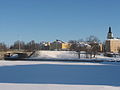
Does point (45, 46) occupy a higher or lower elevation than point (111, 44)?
lower

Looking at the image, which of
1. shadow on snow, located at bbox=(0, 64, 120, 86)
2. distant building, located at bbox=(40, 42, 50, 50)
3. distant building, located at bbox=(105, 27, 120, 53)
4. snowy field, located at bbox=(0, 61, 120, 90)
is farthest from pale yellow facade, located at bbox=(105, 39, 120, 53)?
snowy field, located at bbox=(0, 61, 120, 90)

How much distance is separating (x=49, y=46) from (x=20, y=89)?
14462 cm

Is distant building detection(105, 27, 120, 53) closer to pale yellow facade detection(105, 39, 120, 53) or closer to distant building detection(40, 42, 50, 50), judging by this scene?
pale yellow facade detection(105, 39, 120, 53)

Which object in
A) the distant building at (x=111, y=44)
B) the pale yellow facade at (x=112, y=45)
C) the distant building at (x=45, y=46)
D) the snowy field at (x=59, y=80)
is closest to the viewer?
the snowy field at (x=59, y=80)

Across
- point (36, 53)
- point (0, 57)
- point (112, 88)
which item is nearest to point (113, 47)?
point (36, 53)

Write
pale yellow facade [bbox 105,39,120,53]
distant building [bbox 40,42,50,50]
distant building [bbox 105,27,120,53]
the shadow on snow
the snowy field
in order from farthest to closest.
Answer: distant building [bbox 40,42,50,50]
distant building [bbox 105,27,120,53]
pale yellow facade [bbox 105,39,120,53]
the shadow on snow
the snowy field

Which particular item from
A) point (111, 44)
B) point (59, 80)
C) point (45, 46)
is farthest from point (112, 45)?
point (59, 80)

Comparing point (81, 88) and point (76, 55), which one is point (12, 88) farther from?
point (76, 55)

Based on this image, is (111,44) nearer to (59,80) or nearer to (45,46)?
(45,46)

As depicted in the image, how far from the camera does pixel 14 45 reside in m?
130

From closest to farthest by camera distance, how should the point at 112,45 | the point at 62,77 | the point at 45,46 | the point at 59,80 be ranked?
the point at 59,80, the point at 62,77, the point at 112,45, the point at 45,46

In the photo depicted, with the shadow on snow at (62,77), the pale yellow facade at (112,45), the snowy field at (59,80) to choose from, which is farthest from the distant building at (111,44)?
the snowy field at (59,80)

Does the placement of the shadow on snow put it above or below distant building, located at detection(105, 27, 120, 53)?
below

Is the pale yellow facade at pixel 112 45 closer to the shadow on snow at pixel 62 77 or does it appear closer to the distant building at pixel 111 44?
the distant building at pixel 111 44
